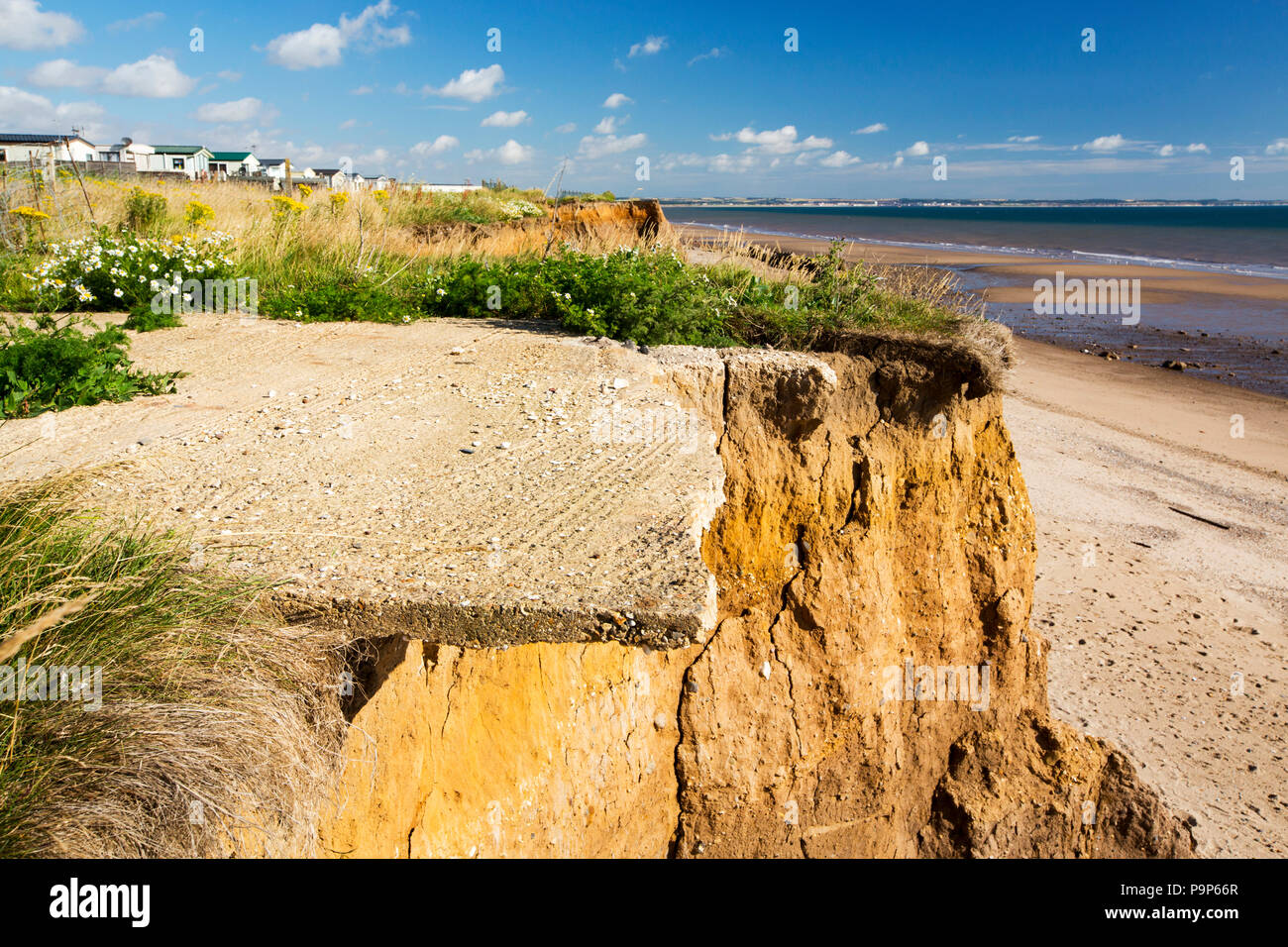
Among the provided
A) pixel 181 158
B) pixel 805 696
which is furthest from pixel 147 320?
pixel 181 158

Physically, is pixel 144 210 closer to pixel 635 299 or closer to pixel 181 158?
pixel 635 299

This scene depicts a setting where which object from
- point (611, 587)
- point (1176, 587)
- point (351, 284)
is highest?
point (351, 284)

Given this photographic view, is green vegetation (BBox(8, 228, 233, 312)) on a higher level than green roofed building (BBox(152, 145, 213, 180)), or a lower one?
lower

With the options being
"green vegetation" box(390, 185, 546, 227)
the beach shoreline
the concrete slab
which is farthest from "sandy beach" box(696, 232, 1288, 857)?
"green vegetation" box(390, 185, 546, 227)

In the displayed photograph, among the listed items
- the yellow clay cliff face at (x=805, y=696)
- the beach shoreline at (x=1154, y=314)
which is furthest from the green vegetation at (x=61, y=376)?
the beach shoreline at (x=1154, y=314)

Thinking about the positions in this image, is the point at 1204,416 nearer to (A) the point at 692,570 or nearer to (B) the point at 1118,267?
(A) the point at 692,570

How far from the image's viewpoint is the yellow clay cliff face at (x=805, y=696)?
3332mm

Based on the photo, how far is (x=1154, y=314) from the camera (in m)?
24.4

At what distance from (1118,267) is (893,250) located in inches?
373

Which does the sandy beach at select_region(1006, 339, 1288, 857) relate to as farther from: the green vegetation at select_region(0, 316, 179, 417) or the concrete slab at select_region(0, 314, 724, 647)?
the green vegetation at select_region(0, 316, 179, 417)

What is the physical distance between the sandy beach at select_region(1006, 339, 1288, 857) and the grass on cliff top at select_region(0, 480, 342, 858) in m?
7.07

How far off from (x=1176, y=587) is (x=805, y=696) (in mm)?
7079

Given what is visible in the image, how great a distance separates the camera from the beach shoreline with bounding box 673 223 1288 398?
60.1 ft

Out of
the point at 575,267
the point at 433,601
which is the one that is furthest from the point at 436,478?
the point at 575,267
